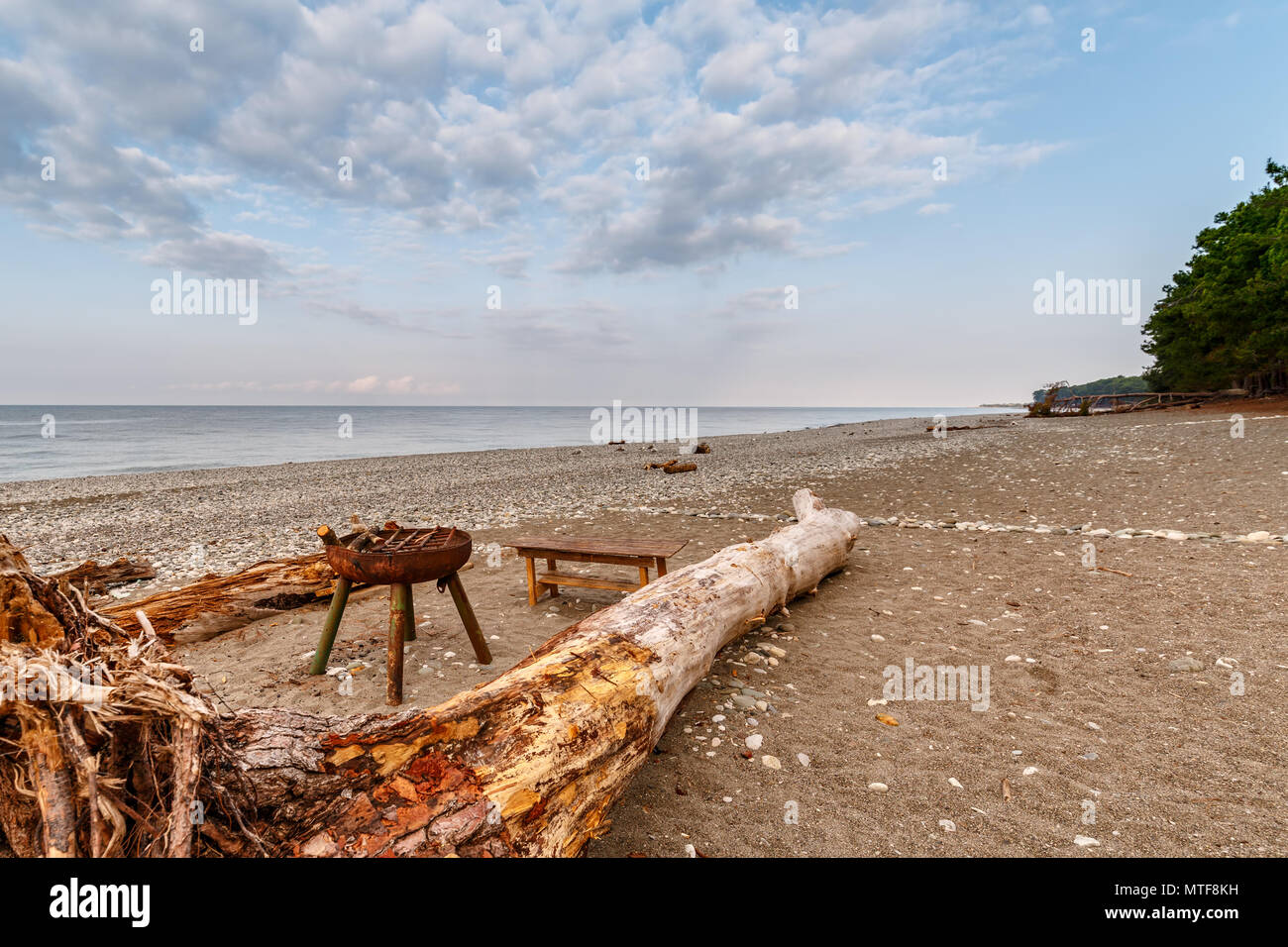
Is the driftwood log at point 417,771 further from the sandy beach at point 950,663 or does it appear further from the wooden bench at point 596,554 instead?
the wooden bench at point 596,554

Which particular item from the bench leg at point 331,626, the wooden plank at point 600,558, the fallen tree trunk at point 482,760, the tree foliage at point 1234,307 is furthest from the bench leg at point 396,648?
the tree foliage at point 1234,307

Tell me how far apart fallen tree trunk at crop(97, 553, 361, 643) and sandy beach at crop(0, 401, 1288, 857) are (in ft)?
0.71

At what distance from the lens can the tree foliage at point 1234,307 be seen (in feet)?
111

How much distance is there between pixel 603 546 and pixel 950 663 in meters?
4.08

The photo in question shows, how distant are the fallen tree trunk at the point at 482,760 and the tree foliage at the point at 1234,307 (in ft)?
148

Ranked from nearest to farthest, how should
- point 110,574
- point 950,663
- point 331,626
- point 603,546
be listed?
1. point 950,663
2. point 331,626
3. point 603,546
4. point 110,574

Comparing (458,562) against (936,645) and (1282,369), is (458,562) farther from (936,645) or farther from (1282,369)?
(1282,369)

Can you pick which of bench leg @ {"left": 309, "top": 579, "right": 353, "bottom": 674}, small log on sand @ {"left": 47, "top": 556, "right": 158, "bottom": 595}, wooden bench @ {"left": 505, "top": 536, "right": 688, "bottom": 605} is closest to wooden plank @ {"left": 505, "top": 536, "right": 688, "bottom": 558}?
wooden bench @ {"left": 505, "top": 536, "right": 688, "bottom": 605}

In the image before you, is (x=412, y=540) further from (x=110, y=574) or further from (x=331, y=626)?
(x=110, y=574)

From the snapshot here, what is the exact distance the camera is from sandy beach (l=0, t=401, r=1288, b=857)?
329 centimetres

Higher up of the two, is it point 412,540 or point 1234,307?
point 1234,307

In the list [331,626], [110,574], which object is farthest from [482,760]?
[110,574]

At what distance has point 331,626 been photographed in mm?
5516
